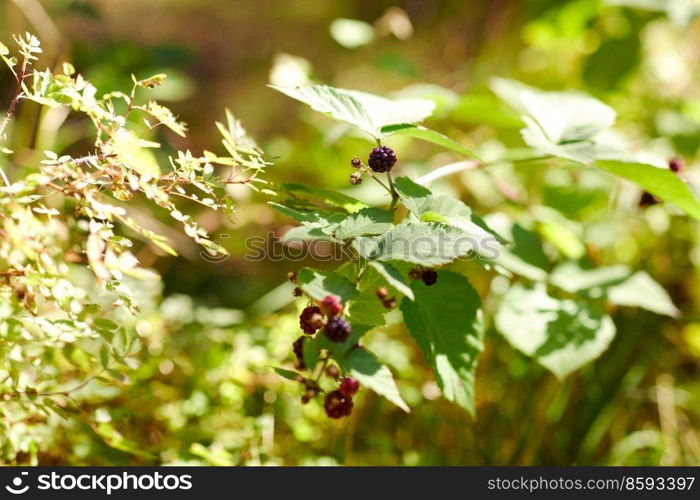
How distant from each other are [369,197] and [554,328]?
0.52 m

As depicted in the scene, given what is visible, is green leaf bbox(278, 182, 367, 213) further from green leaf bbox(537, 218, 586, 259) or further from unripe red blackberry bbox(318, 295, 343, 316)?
green leaf bbox(537, 218, 586, 259)

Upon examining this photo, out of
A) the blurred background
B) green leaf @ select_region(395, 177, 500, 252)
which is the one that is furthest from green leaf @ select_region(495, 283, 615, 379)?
green leaf @ select_region(395, 177, 500, 252)

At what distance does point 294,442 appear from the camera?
116 cm

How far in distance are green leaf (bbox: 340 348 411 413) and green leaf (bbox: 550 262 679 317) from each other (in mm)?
605

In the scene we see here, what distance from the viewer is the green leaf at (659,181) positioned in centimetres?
77

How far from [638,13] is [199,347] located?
1514 millimetres

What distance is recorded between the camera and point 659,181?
2.58 feet

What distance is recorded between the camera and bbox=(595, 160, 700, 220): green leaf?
0.77 meters

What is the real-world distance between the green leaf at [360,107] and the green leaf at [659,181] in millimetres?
273

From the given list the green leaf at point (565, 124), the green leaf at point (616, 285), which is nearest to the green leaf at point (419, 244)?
the green leaf at point (565, 124)

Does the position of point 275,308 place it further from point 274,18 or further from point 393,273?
point 274,18

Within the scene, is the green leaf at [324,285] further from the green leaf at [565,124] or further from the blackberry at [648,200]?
the blackberry at [648,200]

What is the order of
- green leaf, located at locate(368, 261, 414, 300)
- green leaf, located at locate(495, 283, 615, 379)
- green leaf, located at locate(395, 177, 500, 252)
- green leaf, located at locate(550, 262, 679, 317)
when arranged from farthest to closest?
green leaf, located at locate(550, 262, 679, 317) < green leaf, located at locate(495, 283, 615, 379) < green leaf, located at locate(395, 177, 500, 252) < green leaf, located at locate(368, 261, 414, 300)
